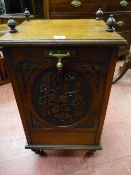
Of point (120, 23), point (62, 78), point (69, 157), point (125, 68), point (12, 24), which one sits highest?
point (12, 24)

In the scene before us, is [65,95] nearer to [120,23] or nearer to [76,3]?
[76,3]

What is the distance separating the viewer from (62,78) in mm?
942

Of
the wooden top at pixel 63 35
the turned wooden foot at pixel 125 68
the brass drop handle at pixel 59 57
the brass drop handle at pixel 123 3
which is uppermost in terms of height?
→ the wooden top at pixel 63 35

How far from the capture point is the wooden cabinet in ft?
2.70

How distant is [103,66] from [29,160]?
2.88 feet

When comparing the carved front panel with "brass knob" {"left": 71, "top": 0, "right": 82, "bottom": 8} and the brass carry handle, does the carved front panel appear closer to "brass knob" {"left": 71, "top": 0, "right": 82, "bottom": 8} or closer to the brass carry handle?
"brass knob" {"left": 71, "top": 0, "right": 82, "bottom": 8}

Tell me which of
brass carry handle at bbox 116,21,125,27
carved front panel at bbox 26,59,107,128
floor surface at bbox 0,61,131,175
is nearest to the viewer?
carved front panel at bbox 26,59,107,128

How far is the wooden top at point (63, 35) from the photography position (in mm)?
791

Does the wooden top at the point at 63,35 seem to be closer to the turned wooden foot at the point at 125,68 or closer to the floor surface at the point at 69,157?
the floor surface at the point at 69,157

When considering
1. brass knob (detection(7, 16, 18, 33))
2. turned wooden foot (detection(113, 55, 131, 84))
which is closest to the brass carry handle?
turned wooden foot (detection(113, 55, 131, 84))

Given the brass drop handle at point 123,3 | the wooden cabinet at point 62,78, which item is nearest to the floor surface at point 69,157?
the wooden cabinet at point 62,78

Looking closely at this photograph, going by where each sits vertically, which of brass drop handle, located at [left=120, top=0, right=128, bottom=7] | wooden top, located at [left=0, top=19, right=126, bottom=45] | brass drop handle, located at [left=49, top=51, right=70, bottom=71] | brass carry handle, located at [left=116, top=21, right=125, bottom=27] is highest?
wooden top, located at [left=0, top=19, right=126, bottom=45]

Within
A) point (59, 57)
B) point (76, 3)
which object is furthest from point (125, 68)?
point (59, 57)

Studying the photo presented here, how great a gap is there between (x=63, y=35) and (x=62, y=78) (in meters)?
0.21
